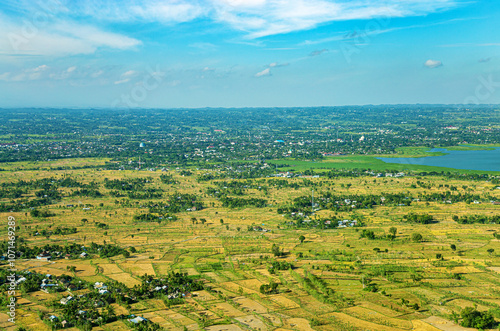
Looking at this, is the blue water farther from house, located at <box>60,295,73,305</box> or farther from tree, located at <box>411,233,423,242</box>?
house, located at <box>60,295,73,305</box>

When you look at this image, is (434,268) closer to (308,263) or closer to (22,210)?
(308,263)

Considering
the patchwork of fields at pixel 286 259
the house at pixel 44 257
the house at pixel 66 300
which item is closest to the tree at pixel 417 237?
the patchwork of fields at pixel 286 259

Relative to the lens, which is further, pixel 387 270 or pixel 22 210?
pixel 22 210

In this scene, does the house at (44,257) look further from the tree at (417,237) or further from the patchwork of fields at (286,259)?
the tree at (417,237)

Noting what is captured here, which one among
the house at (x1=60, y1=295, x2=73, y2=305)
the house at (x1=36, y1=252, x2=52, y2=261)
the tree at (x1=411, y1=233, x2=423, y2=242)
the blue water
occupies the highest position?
the blue water

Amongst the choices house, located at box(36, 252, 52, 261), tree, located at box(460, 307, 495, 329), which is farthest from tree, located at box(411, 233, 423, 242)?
house, located at box(36, 252, 52, 261)

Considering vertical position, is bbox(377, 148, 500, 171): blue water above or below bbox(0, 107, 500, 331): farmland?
above

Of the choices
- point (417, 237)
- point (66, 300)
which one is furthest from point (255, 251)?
point (66, 300)

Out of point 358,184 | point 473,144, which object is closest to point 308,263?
point 358,184
